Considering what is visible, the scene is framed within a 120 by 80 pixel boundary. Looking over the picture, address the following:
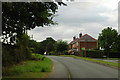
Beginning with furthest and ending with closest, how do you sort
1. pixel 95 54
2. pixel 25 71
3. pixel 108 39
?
pixel 108 39, pixel 95 54, pixel 25 71

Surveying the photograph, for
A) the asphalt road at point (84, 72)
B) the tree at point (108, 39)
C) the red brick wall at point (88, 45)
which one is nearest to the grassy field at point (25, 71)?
the asphalt road at point (84, 72)

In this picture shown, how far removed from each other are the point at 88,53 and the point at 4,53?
31.4 metres

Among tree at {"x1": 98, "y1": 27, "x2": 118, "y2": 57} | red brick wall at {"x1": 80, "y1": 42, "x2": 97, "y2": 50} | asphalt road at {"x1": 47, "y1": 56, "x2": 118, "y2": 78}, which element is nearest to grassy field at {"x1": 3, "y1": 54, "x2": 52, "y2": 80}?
asphalt road at {"x1": 47, "y1": 56, "x2": 118, "y2": 78}

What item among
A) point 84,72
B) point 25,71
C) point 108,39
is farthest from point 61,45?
point 25,71

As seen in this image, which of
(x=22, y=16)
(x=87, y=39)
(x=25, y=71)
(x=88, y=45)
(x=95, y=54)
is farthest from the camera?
(x=87, y=39)

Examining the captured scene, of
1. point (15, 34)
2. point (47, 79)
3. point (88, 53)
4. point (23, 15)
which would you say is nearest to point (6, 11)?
point (23, 15)

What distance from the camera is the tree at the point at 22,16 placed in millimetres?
7914

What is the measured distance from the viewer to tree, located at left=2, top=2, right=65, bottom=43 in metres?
7.91

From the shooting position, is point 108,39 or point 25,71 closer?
point 25,71

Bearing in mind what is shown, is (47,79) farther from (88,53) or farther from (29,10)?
(88,53)

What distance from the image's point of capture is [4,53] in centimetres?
1097

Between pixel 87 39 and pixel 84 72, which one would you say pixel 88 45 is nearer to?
pixel 87 39

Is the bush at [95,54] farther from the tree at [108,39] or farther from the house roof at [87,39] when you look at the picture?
the house roof at [87,39]

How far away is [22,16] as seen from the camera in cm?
891
